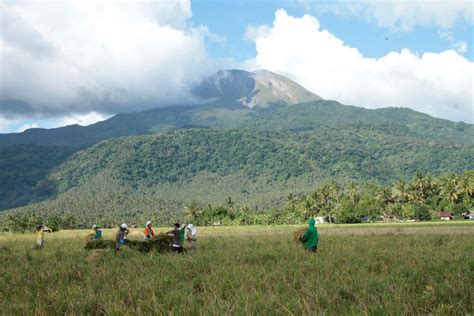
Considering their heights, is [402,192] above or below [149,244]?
below

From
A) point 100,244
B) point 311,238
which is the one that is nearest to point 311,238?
point 311,238

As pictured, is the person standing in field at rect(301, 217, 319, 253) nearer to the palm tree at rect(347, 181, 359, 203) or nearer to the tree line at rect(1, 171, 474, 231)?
the tree line at rect(1, 171, 474, 231)

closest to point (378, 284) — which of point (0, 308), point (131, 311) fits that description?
point (131, 311)

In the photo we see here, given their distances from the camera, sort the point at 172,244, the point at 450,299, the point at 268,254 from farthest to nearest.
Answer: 1. the point at 172,244
2. the point at 268,254
3. the point at 450,299

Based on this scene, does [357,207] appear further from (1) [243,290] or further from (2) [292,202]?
(1) [243,290]

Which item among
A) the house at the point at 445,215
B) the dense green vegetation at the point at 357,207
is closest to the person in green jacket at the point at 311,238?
the dense green vegetation at the point at 357,207

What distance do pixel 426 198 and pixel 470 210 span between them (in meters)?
12.2

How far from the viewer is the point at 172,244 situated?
53.7ft

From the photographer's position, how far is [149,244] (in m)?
15.8

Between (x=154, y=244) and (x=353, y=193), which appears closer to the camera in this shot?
(x=154, y=244)

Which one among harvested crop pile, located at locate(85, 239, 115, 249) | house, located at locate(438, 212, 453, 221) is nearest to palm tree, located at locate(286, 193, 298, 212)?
house, located at locate(438, 212, 453, 221)

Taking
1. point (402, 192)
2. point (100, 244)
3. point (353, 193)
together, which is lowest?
point (353, 193)

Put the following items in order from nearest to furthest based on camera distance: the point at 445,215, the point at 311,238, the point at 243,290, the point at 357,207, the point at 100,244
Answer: the point at 243,290 < the point at 311,238 < the point at 100,244 < the point at 445,215 < the point at 357,207

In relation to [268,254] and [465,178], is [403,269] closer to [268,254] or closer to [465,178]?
[268,254]
